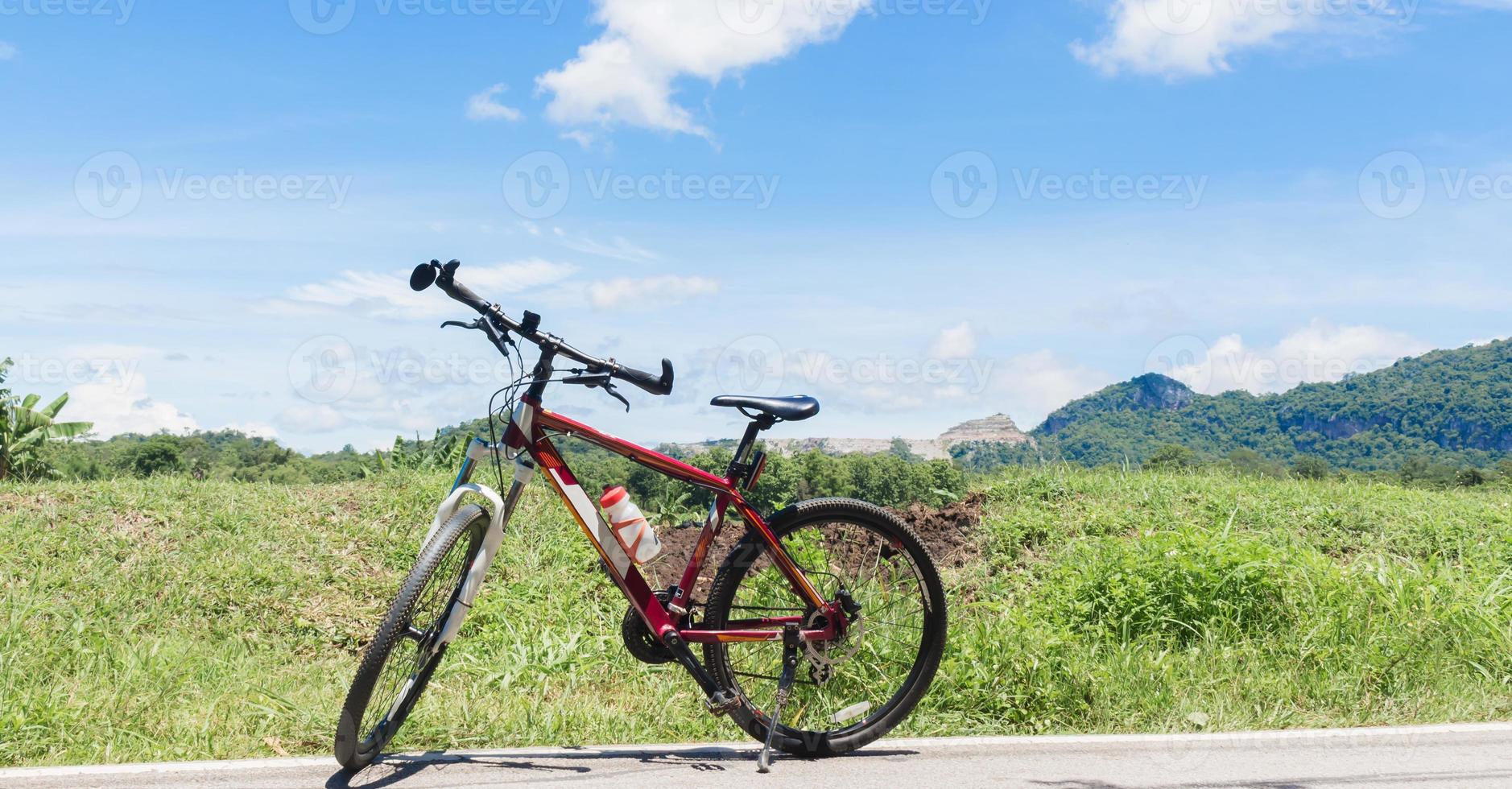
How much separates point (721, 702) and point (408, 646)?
1.21 m

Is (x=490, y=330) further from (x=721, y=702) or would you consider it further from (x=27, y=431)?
(x=27, y=431)

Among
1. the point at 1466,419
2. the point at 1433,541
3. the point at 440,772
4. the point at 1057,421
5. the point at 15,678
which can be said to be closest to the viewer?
the point at 440,772

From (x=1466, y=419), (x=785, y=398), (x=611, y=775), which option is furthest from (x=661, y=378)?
(x=1466, y=419)

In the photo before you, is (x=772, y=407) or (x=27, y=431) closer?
(x=772, y=407)

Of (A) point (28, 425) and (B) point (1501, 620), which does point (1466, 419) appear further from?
(A) point (28, 425)

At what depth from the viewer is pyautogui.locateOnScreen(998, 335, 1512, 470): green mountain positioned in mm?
29656

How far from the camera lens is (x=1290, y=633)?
5.12 m

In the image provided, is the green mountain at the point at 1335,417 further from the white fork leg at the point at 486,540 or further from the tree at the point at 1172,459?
the white fork leg at the point at 486,540

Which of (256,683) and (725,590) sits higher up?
(725,590)

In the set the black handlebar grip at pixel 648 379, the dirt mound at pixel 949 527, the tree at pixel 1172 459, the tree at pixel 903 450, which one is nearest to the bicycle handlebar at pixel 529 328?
the black handlebar grip at pixel 648 379

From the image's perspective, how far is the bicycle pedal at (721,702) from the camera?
3.91m

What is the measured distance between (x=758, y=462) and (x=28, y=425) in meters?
12.9

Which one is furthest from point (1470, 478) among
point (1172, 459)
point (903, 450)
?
point (903, 450)

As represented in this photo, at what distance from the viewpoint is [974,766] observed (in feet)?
12.3
